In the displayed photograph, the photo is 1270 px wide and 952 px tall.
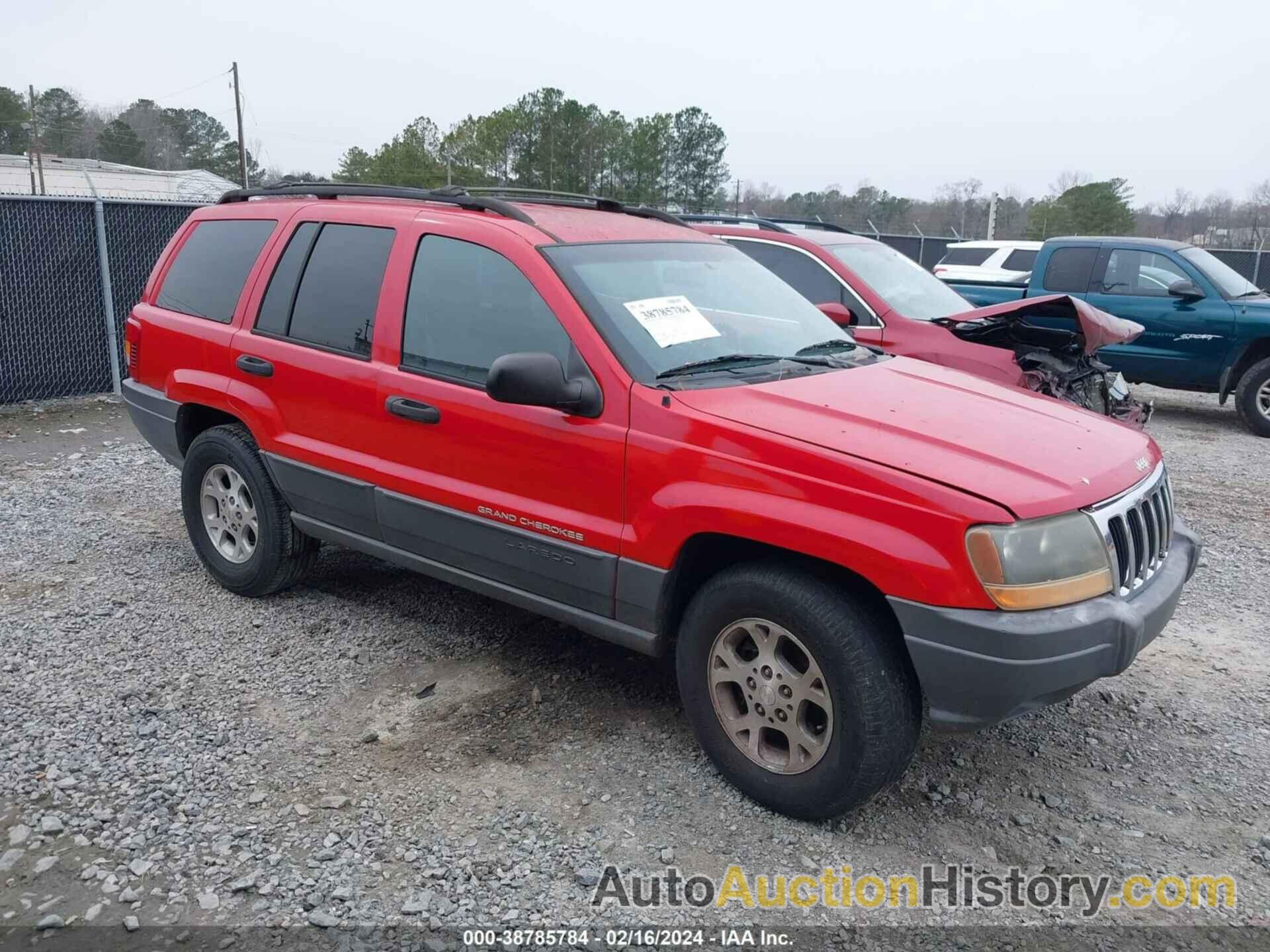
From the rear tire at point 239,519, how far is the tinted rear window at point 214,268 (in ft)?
2.08

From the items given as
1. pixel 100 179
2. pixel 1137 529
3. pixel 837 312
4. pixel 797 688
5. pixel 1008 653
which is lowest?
pixel 797 688

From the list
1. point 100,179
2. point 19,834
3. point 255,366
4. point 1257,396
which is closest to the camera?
point 19,834

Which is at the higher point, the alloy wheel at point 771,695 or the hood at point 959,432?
the hood at point 959,432

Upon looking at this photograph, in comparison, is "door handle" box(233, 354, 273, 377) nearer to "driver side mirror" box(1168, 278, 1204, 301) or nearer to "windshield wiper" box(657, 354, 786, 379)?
"windshield wiper" box(657, 354, 786, 379)

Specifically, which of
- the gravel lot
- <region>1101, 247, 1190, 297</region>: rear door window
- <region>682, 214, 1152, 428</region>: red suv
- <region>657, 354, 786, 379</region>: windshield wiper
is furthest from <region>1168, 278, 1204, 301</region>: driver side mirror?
<region>657, 354, 786, 379</region>: windshield wiper

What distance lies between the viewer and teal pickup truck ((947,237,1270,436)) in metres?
9.73

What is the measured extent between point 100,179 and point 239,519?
134 feet

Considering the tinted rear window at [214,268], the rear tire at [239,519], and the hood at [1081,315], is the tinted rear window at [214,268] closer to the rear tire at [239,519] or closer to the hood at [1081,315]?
the rear tire at [239,519]

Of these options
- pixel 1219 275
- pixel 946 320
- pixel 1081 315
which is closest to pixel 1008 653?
pixel 1081 315

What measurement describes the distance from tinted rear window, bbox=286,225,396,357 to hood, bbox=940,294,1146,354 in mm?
4125

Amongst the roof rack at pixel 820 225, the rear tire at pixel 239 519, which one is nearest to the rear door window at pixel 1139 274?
the roof rack at pixel 820 225

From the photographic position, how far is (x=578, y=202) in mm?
4902

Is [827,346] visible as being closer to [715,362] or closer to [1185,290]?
[715,362]

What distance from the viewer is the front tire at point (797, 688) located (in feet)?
9.77
